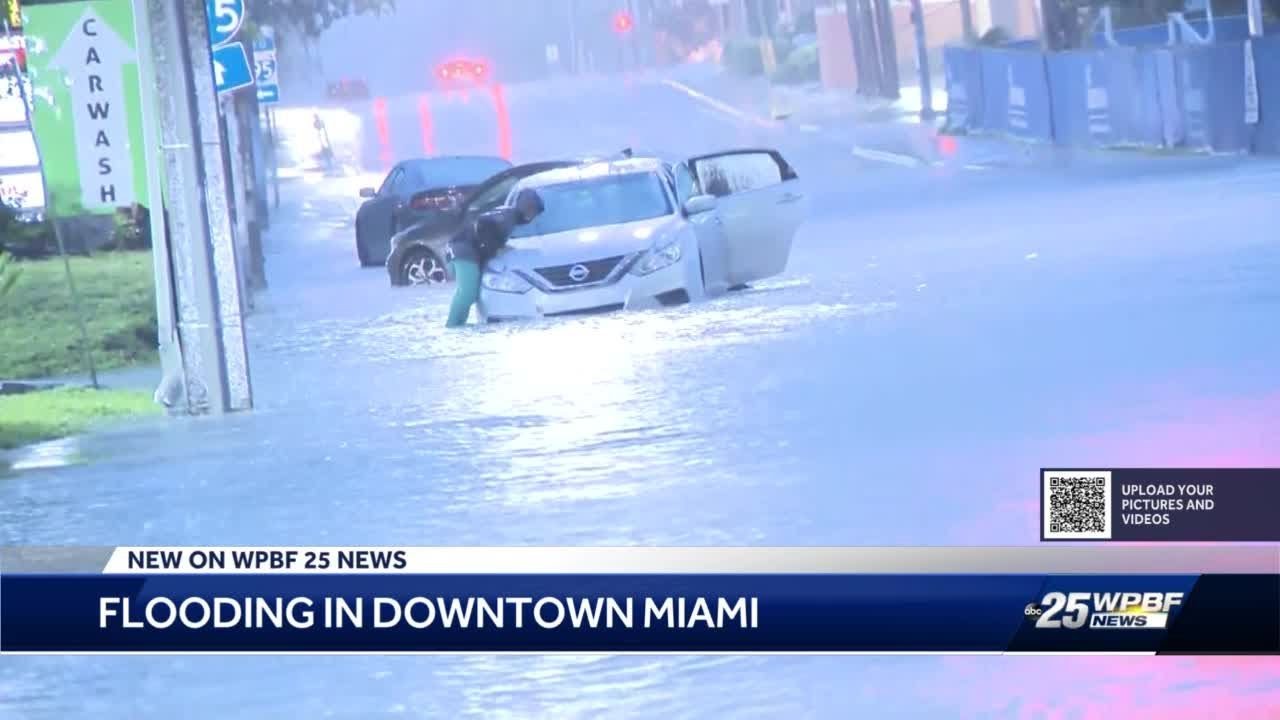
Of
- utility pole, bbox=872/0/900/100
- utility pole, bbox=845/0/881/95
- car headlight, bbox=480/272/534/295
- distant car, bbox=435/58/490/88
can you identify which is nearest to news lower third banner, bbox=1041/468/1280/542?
car headlight, bbox=480/272/534/295

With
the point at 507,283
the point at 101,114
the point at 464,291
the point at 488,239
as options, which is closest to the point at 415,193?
the point at 464,291

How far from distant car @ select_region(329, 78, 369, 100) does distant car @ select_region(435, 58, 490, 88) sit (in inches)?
46.9

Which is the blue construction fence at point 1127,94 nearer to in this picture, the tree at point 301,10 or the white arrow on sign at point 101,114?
the tree at point 301,10

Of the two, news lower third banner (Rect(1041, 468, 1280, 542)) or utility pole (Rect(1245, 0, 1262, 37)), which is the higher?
utility pole (Rect(1245, 0, 1262, 37))

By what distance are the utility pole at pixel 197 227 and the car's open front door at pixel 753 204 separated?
4.70 metres

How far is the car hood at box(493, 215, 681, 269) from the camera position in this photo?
68.5 feet

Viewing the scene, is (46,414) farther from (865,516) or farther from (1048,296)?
(865,516)

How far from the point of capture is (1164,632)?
7.75 metres

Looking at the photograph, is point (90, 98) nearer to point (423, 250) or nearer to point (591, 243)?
point (591, 243)

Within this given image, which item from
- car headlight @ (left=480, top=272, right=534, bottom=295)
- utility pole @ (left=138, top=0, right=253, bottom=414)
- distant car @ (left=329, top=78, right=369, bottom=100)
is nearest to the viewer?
utility pole @ (left=138, top=0, right=253, bottom=414)

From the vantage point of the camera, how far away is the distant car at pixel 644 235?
20.9m

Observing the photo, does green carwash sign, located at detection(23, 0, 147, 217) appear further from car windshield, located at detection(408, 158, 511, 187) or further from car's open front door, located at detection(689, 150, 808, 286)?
car windshield, located at detection(408, 158, 511, 187)

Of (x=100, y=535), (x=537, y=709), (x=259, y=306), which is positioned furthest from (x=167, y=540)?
(x=259, y=306)

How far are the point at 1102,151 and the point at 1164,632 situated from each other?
32144 mm
